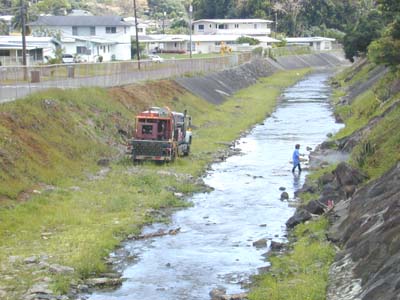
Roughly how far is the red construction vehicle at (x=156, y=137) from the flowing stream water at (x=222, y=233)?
2.53 meters

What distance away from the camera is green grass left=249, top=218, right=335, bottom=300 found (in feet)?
65.9

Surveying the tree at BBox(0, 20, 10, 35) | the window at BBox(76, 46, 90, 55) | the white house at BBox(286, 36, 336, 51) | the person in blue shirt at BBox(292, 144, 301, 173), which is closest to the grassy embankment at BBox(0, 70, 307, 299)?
the person in blue shirt at BBox(292, 144, 301, 173)

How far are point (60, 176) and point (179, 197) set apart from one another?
18.3ft

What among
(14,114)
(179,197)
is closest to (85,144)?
(14,114)

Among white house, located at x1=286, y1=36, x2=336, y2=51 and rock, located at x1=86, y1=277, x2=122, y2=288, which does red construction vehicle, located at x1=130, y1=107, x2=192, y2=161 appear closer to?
rock, located at x1=86, y1=277, x2=122, y2=288

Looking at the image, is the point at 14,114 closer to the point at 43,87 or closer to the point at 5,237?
the point at 43,87

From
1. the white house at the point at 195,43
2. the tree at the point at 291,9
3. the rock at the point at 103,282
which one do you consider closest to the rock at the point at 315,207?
the rock at the point at 103,282

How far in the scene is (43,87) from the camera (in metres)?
46.6

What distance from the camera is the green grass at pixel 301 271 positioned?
20094 millimetres

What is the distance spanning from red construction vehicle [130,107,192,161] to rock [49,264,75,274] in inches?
699

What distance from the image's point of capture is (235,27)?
17562 cm

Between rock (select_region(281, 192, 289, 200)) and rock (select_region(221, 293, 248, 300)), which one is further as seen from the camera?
rock (select_region(281, 192, 289, 200))

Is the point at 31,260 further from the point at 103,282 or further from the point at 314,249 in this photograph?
the point at 314,249

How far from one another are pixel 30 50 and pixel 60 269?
6827 cm
